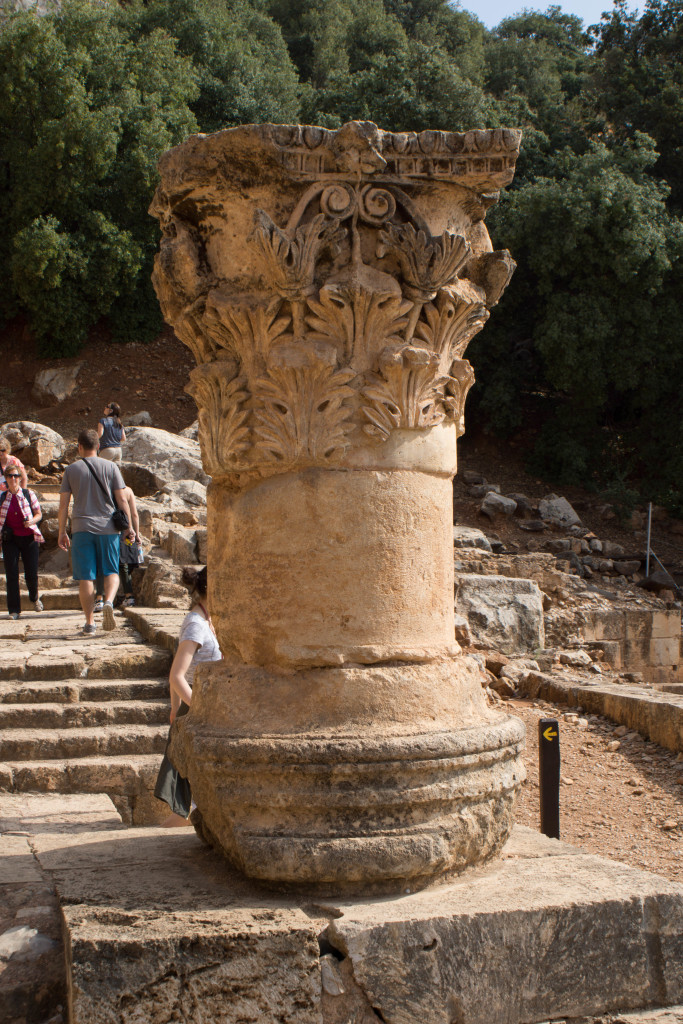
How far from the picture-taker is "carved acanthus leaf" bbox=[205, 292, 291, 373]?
10.3ft

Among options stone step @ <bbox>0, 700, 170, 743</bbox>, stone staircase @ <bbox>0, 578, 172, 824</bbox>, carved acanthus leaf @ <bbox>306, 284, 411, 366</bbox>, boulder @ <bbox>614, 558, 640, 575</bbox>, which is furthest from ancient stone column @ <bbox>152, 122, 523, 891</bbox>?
boulder @ <bbox>614, 558, 640, 575</bbox>

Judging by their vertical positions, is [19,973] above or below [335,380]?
below

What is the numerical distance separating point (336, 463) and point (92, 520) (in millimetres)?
4929

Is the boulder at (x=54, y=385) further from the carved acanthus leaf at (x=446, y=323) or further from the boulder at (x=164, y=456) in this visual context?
the carved acanthus leaf at (x=446, y=323)

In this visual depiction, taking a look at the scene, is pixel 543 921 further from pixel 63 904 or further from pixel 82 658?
pixel 82 658

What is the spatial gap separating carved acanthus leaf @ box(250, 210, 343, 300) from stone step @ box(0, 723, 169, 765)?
3.40 meters

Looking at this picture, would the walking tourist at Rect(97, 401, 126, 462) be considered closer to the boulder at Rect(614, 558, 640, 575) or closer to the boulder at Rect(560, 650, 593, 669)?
the boulder at Rect(560, 650, 593, 669)

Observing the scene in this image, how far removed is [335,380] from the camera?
122 inches

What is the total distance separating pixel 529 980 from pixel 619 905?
331 mm

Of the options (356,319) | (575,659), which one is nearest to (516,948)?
(356,319)

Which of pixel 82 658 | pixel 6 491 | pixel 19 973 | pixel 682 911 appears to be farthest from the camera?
pixel 6 491

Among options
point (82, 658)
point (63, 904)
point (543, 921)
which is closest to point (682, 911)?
point (543, 921)

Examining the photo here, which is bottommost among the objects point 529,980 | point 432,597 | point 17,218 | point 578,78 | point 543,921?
point 529,980

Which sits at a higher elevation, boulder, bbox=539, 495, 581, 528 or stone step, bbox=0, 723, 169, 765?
boulder, bbox=539, 495, 581, 528
